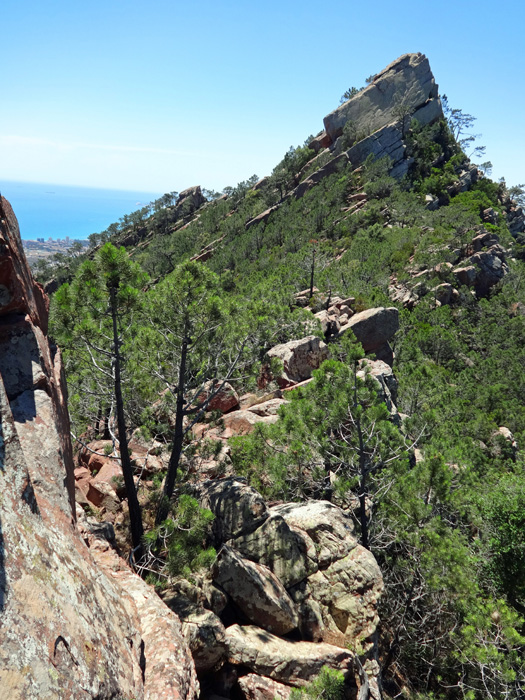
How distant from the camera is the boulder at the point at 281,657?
688cm

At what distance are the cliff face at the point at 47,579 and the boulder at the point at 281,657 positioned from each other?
1.53m

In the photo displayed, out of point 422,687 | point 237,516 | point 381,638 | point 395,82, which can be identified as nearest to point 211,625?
point 237,516

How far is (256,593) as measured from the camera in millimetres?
7770

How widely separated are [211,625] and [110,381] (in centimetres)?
664

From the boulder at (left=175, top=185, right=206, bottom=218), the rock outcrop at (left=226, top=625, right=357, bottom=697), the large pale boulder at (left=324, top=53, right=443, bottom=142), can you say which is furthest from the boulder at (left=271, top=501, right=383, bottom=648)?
the boulder at (left=175, top=185, right=206, bottom=218)

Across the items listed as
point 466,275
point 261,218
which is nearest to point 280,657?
point 466,275

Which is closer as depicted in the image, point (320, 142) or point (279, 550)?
point (279, 550)

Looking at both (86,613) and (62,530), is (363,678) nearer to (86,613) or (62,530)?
(86,613)

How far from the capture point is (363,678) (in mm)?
7414

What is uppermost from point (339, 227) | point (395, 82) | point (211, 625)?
point (395, 82)

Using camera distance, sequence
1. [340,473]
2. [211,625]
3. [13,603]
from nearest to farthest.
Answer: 1. [13,603]
2. [211,625]
3. [340,473]

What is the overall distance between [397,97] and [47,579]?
106m

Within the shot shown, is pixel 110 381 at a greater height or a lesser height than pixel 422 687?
greater

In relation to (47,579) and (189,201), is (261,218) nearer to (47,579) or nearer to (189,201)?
(189,201)
